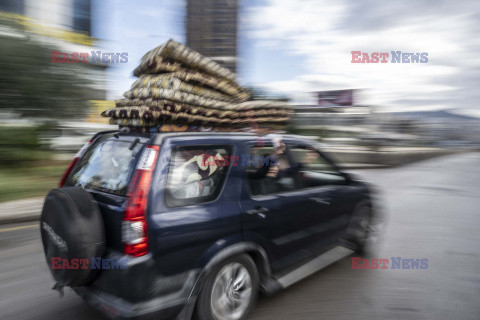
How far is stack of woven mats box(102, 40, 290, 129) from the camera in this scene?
329cm

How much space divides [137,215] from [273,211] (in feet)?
4.00

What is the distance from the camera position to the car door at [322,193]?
140 inches

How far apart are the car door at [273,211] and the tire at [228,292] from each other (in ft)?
0.74

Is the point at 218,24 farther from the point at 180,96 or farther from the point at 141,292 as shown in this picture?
the point at 141,292

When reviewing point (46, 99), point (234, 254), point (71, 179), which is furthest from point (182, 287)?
point (46, 99)

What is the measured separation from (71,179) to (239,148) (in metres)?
1.56

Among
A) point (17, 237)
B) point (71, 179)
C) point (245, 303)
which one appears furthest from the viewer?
point (17, 237)

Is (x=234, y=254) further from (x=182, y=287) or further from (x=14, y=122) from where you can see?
(x=14, y=122)

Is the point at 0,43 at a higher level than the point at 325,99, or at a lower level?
lower

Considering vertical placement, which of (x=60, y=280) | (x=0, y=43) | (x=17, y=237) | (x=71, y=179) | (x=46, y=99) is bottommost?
(x=17, y=237)

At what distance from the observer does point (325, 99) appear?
210 feet

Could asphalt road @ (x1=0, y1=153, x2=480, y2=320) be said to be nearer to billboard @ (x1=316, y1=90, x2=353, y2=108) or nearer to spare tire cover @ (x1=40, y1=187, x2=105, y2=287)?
spare tire cover @ (x1=40, y1=187, x2=105, y2=287)

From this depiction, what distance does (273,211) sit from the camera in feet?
10.1

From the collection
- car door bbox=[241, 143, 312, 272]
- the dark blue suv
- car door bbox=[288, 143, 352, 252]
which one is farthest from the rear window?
car door bbox=[288, 143, 352, 252]
